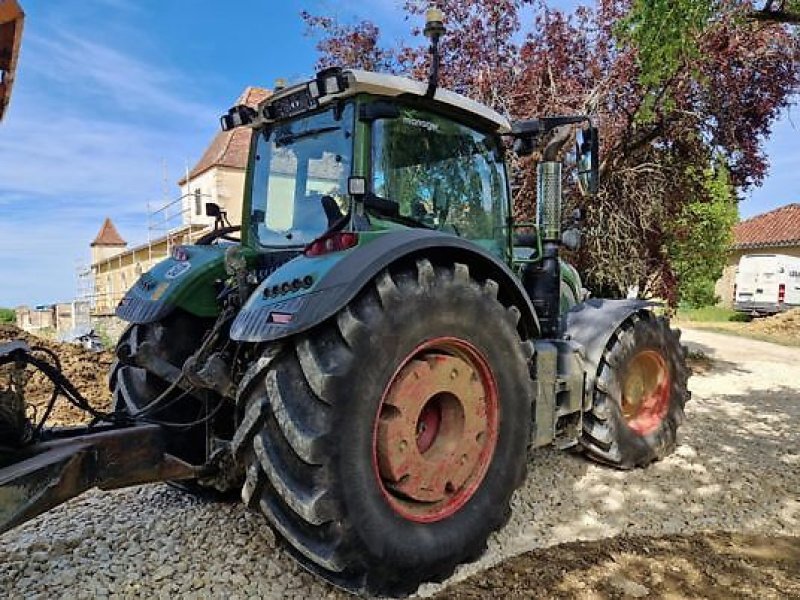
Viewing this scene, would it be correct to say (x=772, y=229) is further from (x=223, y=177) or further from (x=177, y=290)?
(x=177, y=290)

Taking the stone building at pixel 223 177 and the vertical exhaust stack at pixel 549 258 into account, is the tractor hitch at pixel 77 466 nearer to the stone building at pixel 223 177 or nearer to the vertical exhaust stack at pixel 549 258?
the vertical exhaust stack at pixel 549 258

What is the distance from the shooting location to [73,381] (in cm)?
701

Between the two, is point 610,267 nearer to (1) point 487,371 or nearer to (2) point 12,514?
(1) point 487,371

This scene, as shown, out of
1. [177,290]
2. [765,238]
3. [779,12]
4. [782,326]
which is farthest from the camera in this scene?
[765,238]

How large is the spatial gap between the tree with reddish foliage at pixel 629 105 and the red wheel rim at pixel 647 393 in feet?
11.6

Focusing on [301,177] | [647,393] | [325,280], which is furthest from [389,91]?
[647,393]

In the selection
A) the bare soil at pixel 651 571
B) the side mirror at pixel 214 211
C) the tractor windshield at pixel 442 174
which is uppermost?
the tractor windshield at pixel 442 174

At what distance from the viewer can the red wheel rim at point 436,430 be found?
2.63m

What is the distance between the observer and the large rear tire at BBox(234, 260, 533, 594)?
2.35 m

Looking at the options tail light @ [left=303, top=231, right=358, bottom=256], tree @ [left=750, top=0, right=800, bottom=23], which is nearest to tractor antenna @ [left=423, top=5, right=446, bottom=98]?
tail light @ [left=303, top=231, right=358, bottom=256]

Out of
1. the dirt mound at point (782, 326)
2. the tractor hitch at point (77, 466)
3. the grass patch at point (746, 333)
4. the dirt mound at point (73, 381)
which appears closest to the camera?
the tractor hitch at point (77, 466)

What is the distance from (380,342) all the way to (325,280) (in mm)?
322

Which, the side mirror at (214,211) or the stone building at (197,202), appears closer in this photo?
the side mirror at (214,211)

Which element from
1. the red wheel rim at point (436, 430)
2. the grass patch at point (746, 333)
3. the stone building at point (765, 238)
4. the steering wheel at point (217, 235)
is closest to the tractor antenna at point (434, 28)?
the red wheel rim at point (436, 430)
